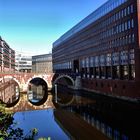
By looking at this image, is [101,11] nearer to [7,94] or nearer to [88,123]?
[7,94]

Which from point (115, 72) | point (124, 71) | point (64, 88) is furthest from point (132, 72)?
point (64, 88)

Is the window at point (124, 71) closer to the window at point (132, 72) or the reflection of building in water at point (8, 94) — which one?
the window at point (132, 72)

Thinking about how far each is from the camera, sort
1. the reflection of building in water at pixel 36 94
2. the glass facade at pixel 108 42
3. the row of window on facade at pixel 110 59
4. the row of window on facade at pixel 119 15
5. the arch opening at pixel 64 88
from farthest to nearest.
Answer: the arch opening at pixel 64 88 < the reflection of building in water at pixel 36 94 < the row of window on facade at pixel 119 15 < the row of window on facade at pixel 110 59 < the glass facade at pixel 108 42

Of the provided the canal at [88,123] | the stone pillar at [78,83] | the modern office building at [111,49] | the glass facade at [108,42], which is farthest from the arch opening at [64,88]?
the canal at [88,123]

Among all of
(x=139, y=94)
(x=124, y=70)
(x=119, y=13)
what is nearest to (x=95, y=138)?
(x=139, y=94)

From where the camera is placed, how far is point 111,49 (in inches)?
3108

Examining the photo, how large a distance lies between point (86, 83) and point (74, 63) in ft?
91.9

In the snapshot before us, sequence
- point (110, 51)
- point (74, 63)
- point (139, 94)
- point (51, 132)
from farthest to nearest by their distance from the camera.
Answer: point (74, 63)
point (110, 51)
point (139, 94)
point (51, 132)

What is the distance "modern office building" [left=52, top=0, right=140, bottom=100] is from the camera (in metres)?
64.4

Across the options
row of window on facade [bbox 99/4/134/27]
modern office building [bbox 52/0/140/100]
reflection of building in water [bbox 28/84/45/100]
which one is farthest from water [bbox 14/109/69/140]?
row of window on facade [bbox 99/4/134/27]

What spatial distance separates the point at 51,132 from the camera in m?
39.0

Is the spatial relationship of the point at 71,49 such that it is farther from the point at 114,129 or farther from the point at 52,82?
the point at 114,129

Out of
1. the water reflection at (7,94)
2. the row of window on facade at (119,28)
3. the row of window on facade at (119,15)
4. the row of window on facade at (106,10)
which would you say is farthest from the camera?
the water reflection at (7,94)

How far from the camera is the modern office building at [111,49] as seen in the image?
211 ft
